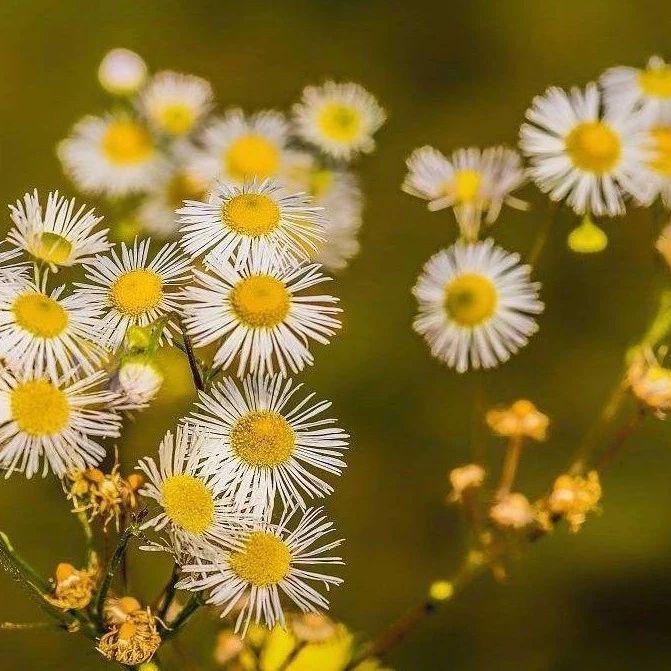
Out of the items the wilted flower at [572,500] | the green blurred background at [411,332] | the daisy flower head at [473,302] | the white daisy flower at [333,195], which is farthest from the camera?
the green blurred background at [411,332]

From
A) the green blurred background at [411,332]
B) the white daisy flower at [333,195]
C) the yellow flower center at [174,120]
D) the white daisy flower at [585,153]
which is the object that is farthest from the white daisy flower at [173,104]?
the white daisy flower at [585,153]

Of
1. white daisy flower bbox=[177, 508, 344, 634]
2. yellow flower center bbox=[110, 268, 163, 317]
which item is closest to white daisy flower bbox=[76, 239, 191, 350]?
yellow flower center bbox=[110, 268, 163, 317]

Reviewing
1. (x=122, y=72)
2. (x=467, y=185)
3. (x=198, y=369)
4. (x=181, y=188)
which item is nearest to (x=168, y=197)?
(x=181, y=188)

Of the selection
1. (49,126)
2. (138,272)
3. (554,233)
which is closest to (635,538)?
(554,233)

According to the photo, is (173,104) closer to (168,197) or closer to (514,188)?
(168,197)

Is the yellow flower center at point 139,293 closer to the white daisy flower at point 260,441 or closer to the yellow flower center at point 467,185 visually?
the white daisy flower at point 260,441

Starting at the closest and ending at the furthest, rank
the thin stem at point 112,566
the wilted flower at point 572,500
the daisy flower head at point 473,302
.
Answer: the thin stem at point 112,566
the wilted flower at point 572,500
the daisy flower head at point 473,302

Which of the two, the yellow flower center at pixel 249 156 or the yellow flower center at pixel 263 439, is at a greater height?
the yellow flower center at pixel 249 156
